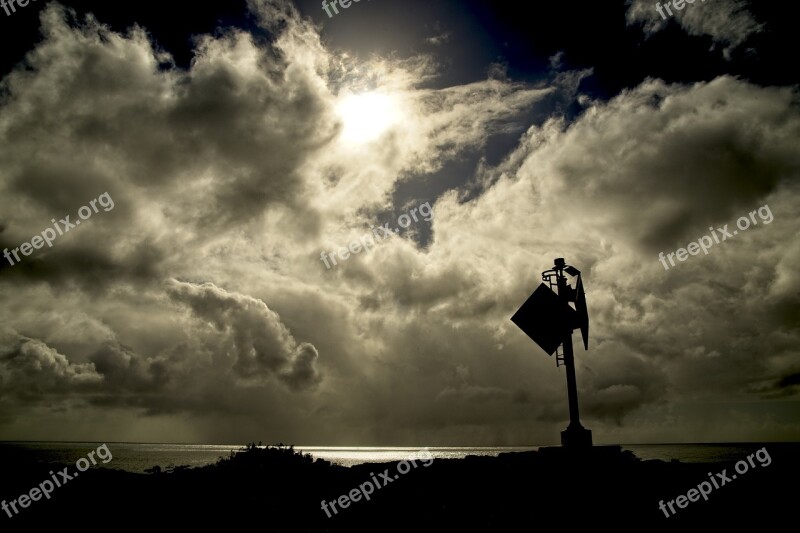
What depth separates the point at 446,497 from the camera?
10.2 metres

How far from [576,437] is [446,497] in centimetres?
412

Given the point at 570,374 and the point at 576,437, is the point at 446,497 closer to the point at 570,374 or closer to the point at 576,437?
the point at 576,437

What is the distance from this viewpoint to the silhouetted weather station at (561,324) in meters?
12.2

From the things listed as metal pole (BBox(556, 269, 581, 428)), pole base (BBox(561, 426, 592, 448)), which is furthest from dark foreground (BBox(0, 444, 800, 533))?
metal pole (BBox(556, 269, 581, 428))

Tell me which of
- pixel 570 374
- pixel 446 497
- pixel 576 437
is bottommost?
pixel 446 497

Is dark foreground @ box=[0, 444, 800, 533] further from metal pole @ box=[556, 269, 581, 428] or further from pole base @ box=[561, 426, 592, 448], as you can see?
metal pole @ box=[556, 269, 581, 428]

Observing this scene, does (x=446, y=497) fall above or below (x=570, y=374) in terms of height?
below

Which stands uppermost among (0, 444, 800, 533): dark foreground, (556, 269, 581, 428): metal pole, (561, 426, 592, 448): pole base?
(556, 269, 581, 428): metal pole

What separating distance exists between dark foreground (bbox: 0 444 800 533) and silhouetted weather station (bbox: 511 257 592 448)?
3.23 feet

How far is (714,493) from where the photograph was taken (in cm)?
970

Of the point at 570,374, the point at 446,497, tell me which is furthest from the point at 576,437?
the point at 446,497

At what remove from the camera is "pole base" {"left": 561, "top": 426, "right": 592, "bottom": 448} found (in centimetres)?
1191

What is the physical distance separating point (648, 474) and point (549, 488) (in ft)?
8.89

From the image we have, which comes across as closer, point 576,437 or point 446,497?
point 446,497
